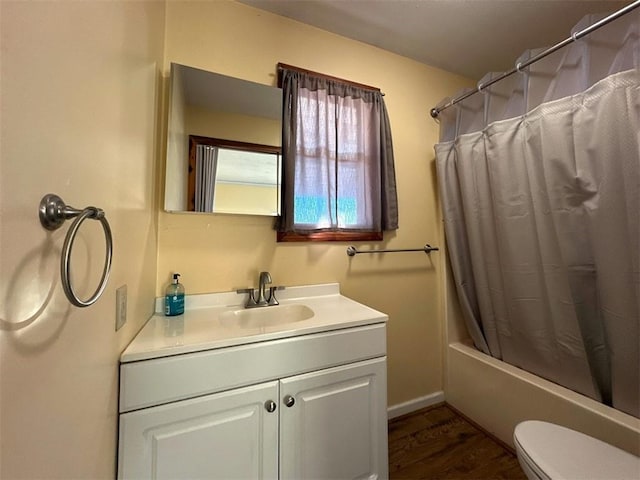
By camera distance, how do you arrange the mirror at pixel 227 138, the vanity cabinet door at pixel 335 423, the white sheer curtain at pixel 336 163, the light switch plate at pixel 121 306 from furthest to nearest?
the white sheer curtain at pixel 336 163 → the mirror at pixel 227 138 → the vanity cabinet door at pixel 335 423 → the light switch plate at pixel 121 306

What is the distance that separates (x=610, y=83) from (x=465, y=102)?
736mm

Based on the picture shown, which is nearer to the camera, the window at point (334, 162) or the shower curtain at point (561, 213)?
the shower curtain at point (561, 213)

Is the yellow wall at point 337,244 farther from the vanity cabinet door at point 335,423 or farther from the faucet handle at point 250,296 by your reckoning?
the vanity cabinet door at point 335,423

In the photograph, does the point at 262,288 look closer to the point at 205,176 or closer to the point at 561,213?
the point at 205,176

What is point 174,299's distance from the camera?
1.17m

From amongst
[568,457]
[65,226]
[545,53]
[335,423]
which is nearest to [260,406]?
[335,423]

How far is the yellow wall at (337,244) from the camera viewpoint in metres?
1.29

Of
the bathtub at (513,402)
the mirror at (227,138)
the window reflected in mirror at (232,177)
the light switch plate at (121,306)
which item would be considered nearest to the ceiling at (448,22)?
the mirror at (227,138)

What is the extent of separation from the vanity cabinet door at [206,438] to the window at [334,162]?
79 cm

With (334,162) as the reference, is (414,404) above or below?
below

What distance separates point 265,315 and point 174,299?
0.41 meters

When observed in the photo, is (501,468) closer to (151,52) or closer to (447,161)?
(447,161)

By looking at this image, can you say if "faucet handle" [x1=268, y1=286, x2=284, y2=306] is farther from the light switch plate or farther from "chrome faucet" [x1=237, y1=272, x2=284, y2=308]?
the light switch plate

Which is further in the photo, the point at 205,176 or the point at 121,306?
the point at 205,176
